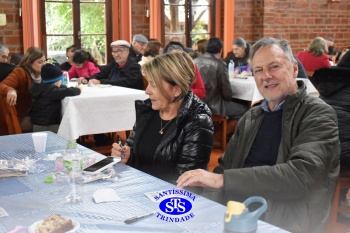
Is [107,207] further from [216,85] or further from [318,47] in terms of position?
[318,47]

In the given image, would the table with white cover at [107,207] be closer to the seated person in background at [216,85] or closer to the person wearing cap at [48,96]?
the person wearing cap at [48,96]

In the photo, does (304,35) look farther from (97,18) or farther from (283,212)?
(283,212)

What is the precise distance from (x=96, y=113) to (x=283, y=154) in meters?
2.65

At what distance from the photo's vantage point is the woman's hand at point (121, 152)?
7.81ft

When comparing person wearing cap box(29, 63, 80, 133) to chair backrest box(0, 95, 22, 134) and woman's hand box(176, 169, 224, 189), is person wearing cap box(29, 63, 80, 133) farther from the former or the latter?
woman's hand box(176, 169, 224, 189)

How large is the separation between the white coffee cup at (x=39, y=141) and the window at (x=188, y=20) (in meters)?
5.58

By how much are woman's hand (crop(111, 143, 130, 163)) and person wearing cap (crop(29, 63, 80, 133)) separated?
6.57 feet

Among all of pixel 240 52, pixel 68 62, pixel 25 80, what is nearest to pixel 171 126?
pixel 25 80

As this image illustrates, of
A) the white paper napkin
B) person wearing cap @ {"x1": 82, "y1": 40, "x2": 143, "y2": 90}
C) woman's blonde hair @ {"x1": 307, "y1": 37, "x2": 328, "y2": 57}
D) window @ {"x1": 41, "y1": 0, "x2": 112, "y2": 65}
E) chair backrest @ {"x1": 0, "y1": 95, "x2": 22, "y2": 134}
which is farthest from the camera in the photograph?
window @ {"x1": 41, "y1": 0, "x2": 112, "y2": 65}

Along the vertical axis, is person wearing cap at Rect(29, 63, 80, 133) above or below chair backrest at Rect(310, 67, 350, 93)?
below

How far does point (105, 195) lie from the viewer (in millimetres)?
1725

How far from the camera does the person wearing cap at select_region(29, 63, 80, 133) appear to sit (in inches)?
167

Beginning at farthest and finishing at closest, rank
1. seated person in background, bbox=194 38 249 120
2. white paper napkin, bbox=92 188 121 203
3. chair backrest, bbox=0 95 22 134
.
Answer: seated person in background, bbox=194 38 249 120
chair backrest, bbox=0 95 22 134
white paper napkin, bbox=92 188 121 203

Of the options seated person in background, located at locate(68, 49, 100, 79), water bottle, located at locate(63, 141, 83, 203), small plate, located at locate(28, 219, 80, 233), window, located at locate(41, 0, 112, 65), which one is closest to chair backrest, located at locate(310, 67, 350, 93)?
water bottle, located at locate(63, 141, 83, 203)
